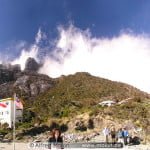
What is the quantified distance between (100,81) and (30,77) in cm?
2493

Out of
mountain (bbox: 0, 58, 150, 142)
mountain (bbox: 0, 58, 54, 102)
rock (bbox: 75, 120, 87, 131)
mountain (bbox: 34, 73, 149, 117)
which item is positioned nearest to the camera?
rock (bbox: 75, 120, 87, 131)

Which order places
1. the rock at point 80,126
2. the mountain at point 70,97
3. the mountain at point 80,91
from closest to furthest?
the rock at point 80,126 < the mountain at point 70,97 < the mountain at point 80,91

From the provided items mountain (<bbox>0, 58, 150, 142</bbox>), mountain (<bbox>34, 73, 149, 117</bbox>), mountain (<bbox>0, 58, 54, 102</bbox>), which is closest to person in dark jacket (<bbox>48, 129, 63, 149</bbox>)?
mountain (<bbox>0, 58, 150, 142</bbox>)

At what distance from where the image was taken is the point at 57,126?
213 feet

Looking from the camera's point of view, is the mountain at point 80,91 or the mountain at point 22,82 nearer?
the mountain at point 80,91

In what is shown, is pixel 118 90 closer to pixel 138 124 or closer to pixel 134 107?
pixel 134 107

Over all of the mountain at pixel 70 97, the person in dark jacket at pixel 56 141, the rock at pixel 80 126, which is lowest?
the person in dark jacket at pixel 56 141

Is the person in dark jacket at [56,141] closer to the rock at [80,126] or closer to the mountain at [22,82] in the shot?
the rock at [80,126]

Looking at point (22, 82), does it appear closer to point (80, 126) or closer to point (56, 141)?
point (80, 126)

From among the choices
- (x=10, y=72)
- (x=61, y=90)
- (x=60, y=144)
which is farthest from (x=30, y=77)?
(x=60, y=144)

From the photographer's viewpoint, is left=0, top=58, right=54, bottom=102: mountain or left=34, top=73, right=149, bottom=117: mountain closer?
left=34, top=73, right=149, bottom=117: mountain

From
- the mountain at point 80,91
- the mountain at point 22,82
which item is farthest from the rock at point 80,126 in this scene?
the mountain at point 22,82

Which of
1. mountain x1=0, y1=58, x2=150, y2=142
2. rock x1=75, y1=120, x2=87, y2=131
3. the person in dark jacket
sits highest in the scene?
mountain x1=0, y1=58, x2=150, y2=142

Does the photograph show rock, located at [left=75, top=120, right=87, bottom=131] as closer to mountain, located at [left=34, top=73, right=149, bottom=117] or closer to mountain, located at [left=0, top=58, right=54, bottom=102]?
mountain, located at [left=34, top=73, right=149, bottom=117]
